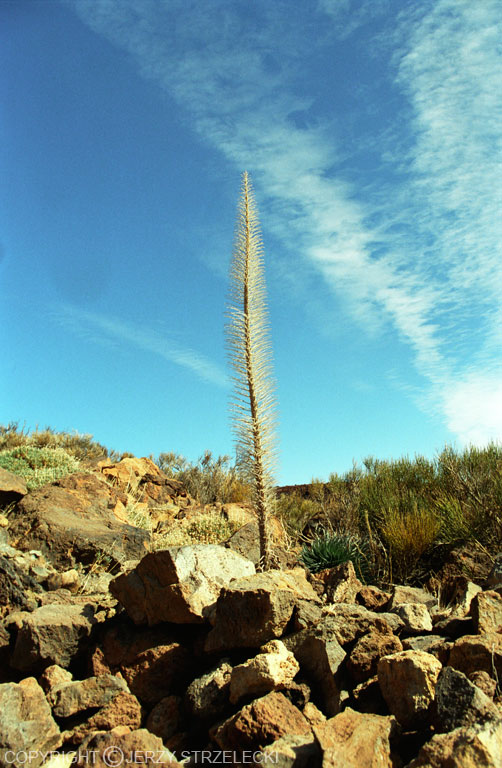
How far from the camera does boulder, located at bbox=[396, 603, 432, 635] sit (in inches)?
174

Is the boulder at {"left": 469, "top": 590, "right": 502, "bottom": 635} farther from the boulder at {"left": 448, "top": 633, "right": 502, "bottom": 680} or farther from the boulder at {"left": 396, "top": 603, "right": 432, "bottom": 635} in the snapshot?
the boulder at {"left": 396, "top": 603, "right": 432, "bottom": 635}

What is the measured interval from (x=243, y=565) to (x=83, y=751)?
7.13 ft

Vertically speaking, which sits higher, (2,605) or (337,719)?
(2,605)

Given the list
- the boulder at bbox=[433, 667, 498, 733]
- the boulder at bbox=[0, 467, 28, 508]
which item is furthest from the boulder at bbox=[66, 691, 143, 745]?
the boulder at bbox=[0, 467, 28, 508]

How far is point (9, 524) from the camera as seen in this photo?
782 cm

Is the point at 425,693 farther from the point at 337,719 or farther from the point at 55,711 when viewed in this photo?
the point at 55,711

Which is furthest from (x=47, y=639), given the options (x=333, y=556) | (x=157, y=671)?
(x=333, y=556)

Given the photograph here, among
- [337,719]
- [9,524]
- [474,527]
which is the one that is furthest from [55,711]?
[474,527]

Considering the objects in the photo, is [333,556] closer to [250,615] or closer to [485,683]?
[250,615]

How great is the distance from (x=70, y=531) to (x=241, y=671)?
4.42m

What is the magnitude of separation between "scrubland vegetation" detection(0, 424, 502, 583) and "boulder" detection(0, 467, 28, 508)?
89 centimetres

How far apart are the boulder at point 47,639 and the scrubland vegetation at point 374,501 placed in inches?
78.7

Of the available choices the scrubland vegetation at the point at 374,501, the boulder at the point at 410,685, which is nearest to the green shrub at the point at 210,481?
the scrubland vegetation at the point at 374,501

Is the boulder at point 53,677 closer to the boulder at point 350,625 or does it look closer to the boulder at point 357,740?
the boulder at point 350,625
